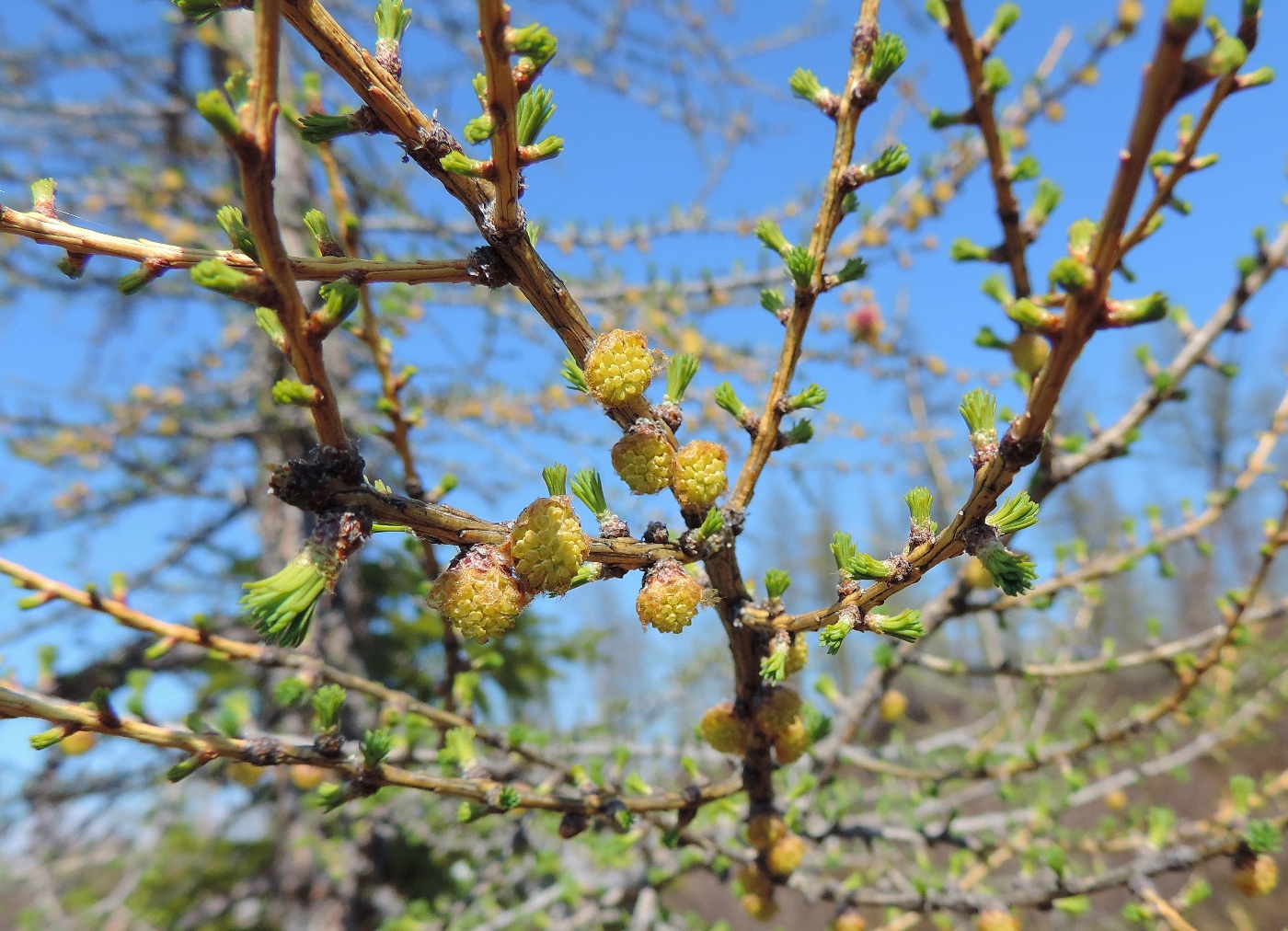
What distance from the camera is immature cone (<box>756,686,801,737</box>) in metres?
1.16

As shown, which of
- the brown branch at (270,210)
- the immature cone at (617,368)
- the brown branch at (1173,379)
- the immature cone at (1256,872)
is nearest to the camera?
the brown branch at (270,210)

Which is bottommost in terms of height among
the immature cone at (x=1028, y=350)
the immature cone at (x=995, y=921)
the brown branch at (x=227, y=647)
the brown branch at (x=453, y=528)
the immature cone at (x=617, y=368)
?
the immature cone at (x=995, y=921)

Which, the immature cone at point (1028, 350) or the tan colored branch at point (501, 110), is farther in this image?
the immature cone at point (1028, 350)

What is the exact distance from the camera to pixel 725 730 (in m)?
1.22

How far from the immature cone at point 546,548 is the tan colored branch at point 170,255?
0.30 metres

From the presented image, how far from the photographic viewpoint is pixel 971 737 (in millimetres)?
3271

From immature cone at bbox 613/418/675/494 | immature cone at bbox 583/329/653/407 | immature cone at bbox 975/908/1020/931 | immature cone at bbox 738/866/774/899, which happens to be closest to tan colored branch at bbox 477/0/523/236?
immature cone at bbox 583/329/653/407

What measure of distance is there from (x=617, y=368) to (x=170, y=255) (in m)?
0.51

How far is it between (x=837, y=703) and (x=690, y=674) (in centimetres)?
230

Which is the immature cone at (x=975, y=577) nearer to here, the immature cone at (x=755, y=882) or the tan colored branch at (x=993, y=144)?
the tan colored branch at (x=993, y=144)

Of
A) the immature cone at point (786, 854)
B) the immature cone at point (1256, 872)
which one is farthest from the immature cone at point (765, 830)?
the immature cone at point (1256, 872)

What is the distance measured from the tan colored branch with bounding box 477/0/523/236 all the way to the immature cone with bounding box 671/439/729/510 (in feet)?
1.20

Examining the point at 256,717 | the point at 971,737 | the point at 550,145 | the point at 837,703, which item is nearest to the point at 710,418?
the point at 837,703

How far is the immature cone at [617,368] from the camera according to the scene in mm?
840
